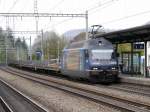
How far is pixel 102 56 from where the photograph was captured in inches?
1125

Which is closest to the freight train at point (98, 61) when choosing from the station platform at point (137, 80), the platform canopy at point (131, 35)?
the station platform at point (137, 80)

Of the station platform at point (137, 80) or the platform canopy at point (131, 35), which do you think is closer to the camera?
the platform canopy at point (131, 35)

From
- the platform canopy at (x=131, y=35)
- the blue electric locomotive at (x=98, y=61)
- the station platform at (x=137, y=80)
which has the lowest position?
the station platform at (x=137, y=80)

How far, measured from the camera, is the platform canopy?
84.3 feet

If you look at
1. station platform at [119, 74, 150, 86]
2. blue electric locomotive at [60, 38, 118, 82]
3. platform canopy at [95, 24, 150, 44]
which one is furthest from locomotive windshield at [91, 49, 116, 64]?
station platform at [119, 74, 150, 86]

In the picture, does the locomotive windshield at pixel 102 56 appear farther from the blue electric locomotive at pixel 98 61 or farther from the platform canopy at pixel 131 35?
the platform canopy at pixel 131 35

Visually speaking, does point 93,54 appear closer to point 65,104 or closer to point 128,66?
point 128,66

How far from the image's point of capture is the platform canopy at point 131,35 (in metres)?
25.7

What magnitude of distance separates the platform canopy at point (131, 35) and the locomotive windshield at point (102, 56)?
141 centimetres

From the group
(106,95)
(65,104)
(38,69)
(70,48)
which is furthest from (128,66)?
(38,69)

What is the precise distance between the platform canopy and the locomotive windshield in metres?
1.41

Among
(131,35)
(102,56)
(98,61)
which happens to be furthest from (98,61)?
(131,35)

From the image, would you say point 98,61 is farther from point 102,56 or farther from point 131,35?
point 131,35

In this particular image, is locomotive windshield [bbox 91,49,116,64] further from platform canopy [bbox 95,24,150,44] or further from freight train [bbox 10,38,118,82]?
platform canopy [bbox 95,24,150,44]
